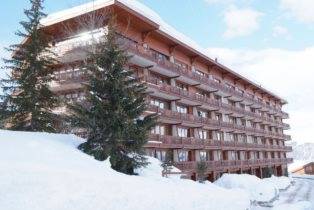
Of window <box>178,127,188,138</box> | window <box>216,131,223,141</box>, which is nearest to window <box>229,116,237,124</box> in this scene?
window <box>216,131,223,141</box>

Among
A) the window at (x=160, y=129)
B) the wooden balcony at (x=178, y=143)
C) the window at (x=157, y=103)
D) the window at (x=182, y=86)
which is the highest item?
the window at (x=182, y=86)

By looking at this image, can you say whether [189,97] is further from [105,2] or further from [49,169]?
[49,169]

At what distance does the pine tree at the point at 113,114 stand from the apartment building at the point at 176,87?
7.72ft

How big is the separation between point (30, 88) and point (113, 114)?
9.48 m

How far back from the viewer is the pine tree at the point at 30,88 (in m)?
27.4

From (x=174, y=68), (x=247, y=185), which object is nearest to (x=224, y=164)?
(x=247, y=185)

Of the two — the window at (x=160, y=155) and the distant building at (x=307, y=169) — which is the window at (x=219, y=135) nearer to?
the window at (x=160, y=155)

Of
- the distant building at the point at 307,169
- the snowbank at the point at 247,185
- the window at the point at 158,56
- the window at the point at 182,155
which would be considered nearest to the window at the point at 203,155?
the window at the point at 182,155

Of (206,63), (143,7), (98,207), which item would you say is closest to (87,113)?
(98,207)

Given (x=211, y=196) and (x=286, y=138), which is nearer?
(x=211, y=196)

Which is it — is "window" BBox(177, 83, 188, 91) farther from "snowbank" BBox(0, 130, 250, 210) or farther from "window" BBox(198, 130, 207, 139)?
"snowbank" BBox(0, 130, 250, 210)

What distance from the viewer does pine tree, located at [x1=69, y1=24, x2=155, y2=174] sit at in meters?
21.0

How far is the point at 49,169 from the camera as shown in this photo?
14.5m

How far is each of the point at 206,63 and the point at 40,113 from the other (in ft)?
88.1
